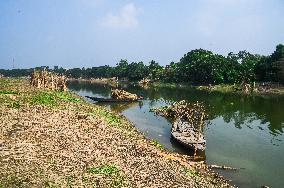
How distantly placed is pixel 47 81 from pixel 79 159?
47323mm

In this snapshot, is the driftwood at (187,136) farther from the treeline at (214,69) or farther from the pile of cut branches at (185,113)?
the treeline at (214,69)

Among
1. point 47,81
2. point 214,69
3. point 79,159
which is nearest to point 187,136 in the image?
point 79,159

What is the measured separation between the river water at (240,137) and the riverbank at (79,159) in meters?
3.66

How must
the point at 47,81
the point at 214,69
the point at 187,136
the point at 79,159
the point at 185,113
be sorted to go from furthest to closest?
the point at 214,69 → the point at 47,81 → the point at 185,113 → the point at 187,136 → the point at 79,159

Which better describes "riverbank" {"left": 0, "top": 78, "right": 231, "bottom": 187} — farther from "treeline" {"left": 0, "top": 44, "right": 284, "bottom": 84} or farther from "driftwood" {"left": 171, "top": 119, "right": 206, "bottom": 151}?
"treeline" {"left": 0, "top": 44, "right": 284, "bottom": 84}

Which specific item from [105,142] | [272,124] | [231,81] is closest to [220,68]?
[231,81]

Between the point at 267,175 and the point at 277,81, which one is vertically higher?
the point at 277,81


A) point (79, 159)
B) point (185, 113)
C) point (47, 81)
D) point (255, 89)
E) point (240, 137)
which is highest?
point (47, 81)

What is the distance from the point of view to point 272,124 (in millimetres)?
44875

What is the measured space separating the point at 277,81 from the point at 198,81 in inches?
1120

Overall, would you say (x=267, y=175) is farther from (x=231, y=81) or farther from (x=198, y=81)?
(x=198, y=81)

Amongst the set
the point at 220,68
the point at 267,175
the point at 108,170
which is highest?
the point at 220,68

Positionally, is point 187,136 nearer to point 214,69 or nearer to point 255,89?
point 255,89

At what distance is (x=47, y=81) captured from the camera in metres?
64.6
